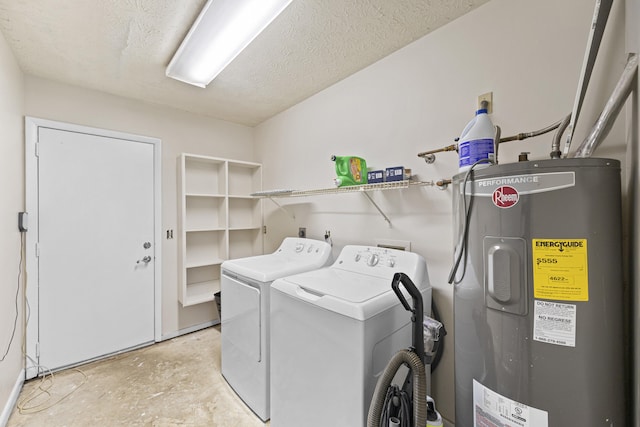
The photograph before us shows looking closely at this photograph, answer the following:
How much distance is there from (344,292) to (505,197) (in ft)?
2.59

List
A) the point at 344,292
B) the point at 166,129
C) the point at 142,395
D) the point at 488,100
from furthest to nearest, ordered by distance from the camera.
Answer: the point at 166,129, the point at 142,395, the point at 488,100, the point at 344,292

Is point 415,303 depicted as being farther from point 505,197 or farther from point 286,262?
point 286,262

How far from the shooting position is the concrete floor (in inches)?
68.2

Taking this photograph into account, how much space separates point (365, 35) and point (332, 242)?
1.55m

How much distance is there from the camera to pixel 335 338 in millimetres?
1198

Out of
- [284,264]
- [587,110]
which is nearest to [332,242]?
[284,264]

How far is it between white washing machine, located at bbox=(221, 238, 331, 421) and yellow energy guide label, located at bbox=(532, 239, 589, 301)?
4.44 ft

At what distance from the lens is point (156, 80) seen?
225 centimetres

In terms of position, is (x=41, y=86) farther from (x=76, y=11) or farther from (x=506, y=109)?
(x=506, y=109)

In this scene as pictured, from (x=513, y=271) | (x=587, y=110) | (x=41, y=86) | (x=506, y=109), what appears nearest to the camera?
(x=513, y=271)

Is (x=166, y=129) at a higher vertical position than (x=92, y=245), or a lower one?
higher

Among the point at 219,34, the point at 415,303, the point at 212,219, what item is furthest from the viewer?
the point at 212,219

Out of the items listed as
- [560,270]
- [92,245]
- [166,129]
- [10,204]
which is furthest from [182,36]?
[560,270]

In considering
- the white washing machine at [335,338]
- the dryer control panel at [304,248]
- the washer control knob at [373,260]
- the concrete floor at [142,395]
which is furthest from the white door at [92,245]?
the washer control knob at [373,260]
